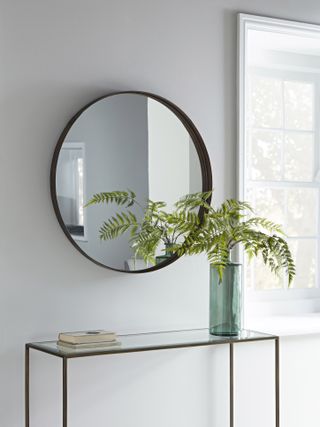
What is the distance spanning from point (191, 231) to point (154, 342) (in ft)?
1.60

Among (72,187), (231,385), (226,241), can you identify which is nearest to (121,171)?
(72,187)

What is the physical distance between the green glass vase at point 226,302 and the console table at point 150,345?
41 mm

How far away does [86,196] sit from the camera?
9.59 feet

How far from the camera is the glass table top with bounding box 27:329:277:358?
2.63 meters

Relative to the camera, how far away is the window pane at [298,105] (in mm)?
3836

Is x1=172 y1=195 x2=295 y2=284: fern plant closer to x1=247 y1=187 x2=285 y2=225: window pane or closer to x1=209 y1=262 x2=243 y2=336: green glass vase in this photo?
x1=209 y1=262 x2=243 y2=336: green glass vase

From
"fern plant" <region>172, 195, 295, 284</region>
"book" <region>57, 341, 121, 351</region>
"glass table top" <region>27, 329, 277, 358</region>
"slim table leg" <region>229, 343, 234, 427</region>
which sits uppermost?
"fern plant" <region>172, 195, 295, 284</region>

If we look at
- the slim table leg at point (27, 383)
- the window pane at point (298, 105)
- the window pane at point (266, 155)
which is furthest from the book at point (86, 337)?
the window pane at point (298, 105)

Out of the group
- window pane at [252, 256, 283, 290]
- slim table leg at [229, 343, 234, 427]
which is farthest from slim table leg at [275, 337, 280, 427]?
window pane at [252, 256, 283, 290]

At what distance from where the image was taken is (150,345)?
2.77 metres

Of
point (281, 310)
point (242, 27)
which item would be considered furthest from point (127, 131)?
point (281, 310)

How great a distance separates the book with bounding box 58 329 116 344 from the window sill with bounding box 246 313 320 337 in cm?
85

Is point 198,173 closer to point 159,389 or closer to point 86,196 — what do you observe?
point 86,196

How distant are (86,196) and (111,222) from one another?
146 millimetres
